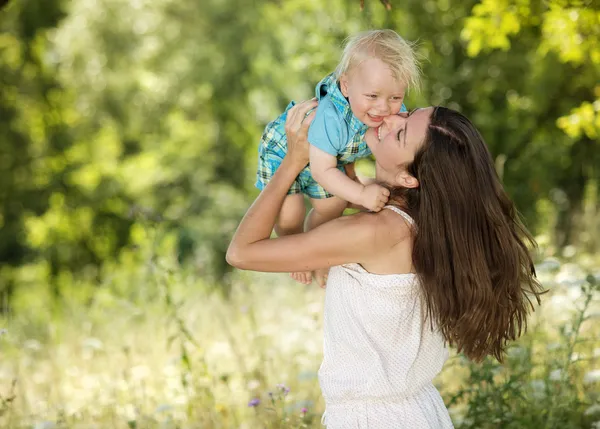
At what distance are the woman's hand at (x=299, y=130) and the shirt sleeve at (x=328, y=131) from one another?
2 centimetres

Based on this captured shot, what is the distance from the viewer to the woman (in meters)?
2.34

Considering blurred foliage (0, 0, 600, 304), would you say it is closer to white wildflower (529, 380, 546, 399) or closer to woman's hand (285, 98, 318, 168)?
white wildflower (529, 380, 546, 399)

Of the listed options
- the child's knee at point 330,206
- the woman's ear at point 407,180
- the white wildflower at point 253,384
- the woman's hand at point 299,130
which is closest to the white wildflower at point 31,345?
the white wildflower at point 253,384

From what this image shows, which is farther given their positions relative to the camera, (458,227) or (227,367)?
(227,367)

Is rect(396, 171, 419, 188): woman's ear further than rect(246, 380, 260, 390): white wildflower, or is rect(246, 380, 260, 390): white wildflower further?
rect(246, 380, 260, 390): white wildflower

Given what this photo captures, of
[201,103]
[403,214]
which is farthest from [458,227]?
[201,103]

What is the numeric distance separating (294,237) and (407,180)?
0.37 m

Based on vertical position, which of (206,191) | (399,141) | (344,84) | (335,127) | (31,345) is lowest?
(31,345)

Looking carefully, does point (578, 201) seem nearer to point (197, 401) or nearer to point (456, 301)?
→ point (197, 401)

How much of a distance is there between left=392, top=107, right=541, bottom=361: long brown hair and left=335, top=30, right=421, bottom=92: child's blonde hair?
308mm

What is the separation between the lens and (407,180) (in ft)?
7.80

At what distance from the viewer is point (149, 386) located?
4590mm

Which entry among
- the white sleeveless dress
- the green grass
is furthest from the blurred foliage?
the white sleeveless dress

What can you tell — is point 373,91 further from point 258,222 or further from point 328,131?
point 258,222
